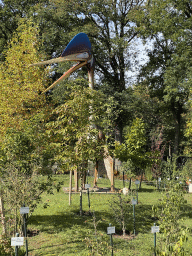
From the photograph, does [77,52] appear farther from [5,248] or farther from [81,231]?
[5,248]

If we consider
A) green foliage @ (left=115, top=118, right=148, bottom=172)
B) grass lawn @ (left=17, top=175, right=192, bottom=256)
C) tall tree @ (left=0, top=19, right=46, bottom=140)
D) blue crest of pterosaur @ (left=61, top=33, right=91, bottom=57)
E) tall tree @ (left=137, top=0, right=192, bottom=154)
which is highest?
tall tree @ (left=137, top=0, right=192, bottom=154)

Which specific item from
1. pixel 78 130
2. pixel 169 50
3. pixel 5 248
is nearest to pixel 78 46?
pixel 78 130

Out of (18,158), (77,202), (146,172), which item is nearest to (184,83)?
(146,172)

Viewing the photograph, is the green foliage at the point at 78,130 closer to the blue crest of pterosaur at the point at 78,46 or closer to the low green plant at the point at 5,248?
the low green plant at the point at 5,248

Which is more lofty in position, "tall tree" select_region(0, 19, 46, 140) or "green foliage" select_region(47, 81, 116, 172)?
"tall tree" select_region(0, 19, 46, 140)

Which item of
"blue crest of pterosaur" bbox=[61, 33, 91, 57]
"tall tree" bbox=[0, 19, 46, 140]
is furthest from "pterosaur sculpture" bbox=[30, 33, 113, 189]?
"tall tree" bbox=[0, 19, 46, 140]

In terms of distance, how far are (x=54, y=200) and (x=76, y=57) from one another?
666 cm

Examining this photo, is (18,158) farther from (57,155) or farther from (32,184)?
(57,155)

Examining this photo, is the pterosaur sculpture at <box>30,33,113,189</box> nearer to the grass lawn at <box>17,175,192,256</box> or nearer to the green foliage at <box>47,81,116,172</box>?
the green foliage at <box>47,81,116,172</box>

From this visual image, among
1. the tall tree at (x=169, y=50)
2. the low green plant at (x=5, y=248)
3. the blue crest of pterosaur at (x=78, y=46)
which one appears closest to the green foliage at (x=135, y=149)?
the blue crest of pterosaur at (x=78, y=46)

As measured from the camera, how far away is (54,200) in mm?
12945

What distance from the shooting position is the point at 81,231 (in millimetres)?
8648

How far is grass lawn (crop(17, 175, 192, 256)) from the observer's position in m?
7.12

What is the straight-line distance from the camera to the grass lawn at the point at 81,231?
712 centimetres
